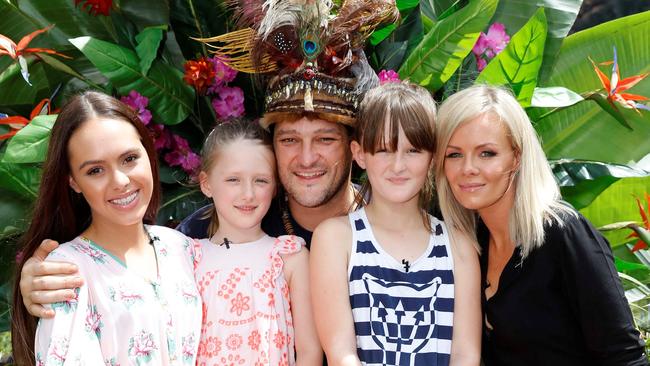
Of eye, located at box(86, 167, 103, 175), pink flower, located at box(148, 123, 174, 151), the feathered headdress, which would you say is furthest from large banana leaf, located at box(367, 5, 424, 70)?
eye, located at box(86, 167, 103, 175)

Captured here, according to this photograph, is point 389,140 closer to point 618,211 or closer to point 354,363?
point 354,363

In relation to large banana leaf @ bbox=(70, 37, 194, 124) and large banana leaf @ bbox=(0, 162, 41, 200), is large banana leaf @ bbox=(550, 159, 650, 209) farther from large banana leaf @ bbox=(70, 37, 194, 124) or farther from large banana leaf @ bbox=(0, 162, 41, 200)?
large banana leaf @ bbox=(0, 162, 41, 200)

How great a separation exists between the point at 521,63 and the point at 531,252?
4.16 feet

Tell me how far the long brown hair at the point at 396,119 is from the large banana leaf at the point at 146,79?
1.32 m

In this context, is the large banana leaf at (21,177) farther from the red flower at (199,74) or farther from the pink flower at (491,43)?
the pink flower at (491,43)

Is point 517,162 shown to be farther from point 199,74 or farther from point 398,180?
point 199,74

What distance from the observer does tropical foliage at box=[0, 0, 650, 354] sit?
340cm

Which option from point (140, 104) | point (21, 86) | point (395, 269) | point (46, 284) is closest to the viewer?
point (46, 284)

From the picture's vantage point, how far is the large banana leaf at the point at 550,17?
13.2 feet

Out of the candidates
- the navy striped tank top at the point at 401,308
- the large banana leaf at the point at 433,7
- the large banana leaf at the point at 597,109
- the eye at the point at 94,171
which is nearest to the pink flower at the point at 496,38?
the large banana leaf at the point at 433,7

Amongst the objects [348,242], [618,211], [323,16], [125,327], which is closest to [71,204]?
[125,327]

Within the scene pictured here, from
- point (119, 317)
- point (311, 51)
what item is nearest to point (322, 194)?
point (311, 51)

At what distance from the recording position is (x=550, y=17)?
4.01m

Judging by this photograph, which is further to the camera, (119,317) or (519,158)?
(519,158)
